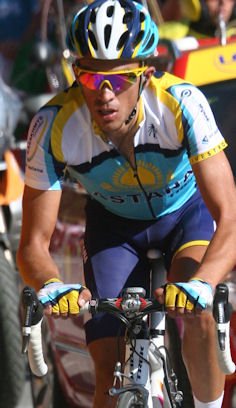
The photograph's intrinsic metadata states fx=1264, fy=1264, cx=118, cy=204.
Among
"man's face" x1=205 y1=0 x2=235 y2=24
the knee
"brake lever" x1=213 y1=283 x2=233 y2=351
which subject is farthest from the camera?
"man's face" x1=205 y1=0 x2=235 y2=24

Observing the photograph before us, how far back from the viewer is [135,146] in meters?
5.14

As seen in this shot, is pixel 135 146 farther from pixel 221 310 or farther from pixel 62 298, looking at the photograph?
pixel 221 310

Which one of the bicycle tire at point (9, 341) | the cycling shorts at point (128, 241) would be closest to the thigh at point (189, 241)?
the cycling shorts at point (128, 241)

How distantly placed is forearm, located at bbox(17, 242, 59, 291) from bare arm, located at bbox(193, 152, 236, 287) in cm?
61

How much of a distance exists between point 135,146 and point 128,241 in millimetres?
442

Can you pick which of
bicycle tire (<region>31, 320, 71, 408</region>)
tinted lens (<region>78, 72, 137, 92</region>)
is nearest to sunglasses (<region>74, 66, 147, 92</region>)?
tinted lens (<region>78, 72, 137, 92</region>)

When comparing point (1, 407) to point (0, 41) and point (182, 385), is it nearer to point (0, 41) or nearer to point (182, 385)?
point (182, 385)

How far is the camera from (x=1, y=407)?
6.66 meters

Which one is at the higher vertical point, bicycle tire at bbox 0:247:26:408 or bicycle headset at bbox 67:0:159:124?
bicycle headset at bbox 67:0:159:124

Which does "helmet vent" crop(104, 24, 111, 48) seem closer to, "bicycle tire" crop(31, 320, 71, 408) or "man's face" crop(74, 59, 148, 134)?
"man's face" crop(74, 59, 148, 134)

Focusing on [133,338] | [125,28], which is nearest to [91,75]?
[125,28]

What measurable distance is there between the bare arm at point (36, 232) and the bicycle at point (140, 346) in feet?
1.58

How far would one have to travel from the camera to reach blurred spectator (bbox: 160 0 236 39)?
9453 mm

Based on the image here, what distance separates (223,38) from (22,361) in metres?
2.05
